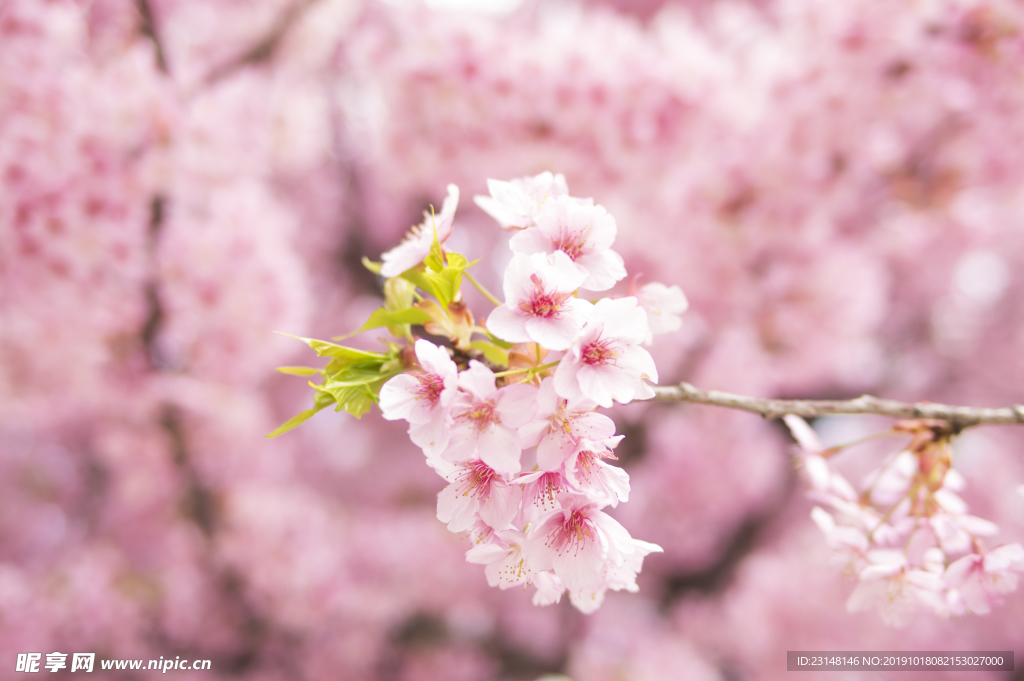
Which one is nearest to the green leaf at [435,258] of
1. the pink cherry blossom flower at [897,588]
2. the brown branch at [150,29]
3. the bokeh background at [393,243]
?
the pink cherry blossom flower at [897,588]

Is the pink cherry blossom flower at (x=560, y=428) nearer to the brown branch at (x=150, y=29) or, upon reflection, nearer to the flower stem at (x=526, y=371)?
the flower stem at (x=526, y=371)

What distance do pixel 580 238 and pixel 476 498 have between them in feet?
1.30

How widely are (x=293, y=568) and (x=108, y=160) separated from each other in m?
2.02

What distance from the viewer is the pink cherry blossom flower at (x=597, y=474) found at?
25.6 inches

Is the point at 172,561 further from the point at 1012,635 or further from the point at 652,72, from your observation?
the point at 1012,635

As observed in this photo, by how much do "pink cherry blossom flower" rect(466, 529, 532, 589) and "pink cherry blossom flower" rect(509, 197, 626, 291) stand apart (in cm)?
37

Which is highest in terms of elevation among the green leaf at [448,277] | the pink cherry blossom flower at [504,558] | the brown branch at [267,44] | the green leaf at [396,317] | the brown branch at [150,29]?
the brown branch at [267,44]

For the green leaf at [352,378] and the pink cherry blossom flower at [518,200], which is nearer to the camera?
the green leaf at [352,378]

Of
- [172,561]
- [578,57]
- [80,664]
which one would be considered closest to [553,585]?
[578,57]

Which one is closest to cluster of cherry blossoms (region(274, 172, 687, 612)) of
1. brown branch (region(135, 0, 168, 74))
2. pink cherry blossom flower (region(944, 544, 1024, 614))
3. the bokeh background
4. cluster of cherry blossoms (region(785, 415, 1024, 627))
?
cluster of cherry blossoms (region(785, 415, 1024, 627))

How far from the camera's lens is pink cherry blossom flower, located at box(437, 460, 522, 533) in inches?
26.8

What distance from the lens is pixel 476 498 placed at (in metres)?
0.70

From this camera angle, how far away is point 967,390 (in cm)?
436

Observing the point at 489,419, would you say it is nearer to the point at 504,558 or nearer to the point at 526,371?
the point at 526,371
